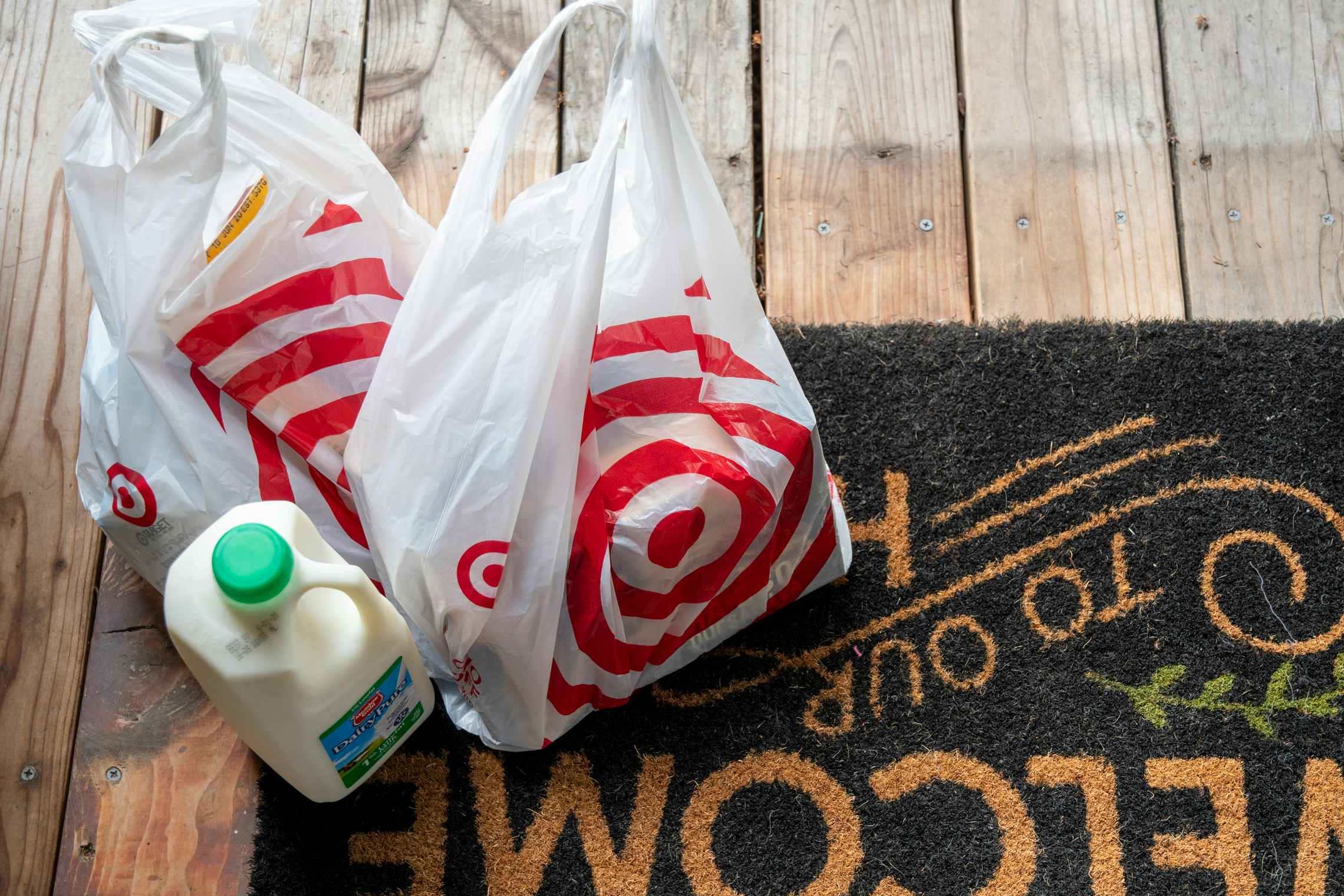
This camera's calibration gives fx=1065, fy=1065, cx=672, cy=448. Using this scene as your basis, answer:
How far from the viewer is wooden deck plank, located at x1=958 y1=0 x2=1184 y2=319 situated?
3.52 feet

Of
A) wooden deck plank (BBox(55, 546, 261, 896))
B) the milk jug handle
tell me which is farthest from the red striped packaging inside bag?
wooden deck plank (BBox(55, 546, 261, 896))

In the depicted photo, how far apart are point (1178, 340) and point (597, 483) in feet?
2.02

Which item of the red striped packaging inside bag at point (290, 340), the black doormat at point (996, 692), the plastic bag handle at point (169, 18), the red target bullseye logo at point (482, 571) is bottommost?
the black doormat at point (996, 692)

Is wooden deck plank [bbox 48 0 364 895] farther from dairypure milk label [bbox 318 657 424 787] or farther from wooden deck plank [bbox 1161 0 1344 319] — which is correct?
wooden deck plank [bbox 1161 0 1344 319]

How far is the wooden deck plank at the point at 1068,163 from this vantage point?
1.07 meters

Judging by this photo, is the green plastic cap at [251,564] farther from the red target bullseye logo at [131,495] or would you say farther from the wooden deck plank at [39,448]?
the wooden deck plank at [39,448]

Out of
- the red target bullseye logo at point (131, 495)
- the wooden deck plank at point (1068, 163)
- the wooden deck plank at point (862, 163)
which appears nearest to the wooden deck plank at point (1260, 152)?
the wooden deck plank at point (1068, 163)

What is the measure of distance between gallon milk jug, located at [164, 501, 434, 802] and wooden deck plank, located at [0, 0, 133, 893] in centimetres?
23

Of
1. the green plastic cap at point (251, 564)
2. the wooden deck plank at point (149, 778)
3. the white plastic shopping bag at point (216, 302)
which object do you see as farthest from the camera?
the wooden deck plank at point (149, 778)

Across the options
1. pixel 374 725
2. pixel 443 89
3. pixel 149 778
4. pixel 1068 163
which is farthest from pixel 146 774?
pixel 1068 163

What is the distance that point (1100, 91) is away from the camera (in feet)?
3.73

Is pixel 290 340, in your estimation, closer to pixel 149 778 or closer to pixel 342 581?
pixel 342 581

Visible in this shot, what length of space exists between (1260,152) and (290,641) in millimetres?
1059

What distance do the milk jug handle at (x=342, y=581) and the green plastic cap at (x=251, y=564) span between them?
24 millimetres
